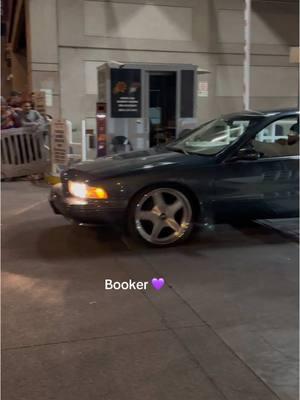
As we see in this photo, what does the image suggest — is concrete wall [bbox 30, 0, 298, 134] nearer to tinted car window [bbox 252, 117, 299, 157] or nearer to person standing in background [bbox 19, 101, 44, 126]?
person standing in background [bbox 19, 101, 44, 126]

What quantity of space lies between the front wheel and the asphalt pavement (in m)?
0.16

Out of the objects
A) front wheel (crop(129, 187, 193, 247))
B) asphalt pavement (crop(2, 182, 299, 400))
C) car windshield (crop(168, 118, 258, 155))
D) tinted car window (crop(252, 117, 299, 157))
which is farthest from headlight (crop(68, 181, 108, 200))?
tinted car window (crop(252, 117, 299, 157))

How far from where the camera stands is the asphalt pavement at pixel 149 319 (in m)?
2.76

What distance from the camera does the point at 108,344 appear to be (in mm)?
3203

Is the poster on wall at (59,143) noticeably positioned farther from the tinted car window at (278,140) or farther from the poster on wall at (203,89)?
the poster on wall at (203,89)

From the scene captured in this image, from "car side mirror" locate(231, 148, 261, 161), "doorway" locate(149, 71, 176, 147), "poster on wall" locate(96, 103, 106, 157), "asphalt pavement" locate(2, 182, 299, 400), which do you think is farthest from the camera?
"doorway" locate(149, 71, 176, 147)

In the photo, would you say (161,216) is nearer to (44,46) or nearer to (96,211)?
(96,211)

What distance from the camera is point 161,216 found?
5.32 metres

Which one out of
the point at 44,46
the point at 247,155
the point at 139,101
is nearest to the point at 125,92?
the point at 139,101

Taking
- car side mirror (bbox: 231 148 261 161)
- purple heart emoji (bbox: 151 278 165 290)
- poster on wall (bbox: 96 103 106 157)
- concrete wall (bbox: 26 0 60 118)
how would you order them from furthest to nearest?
concrete wall (bbox: 26 0 60 118)
poster on wall (bbox: 96 103 106 157)
car side mirror (bbox: 231 148 261 161)
purple heart emoji (bbox: 151 278 165 290)

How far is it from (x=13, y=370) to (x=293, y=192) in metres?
3.73

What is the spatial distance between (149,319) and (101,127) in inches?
251

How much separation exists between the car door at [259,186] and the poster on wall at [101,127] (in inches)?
174

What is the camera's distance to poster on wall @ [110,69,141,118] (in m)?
9.52
